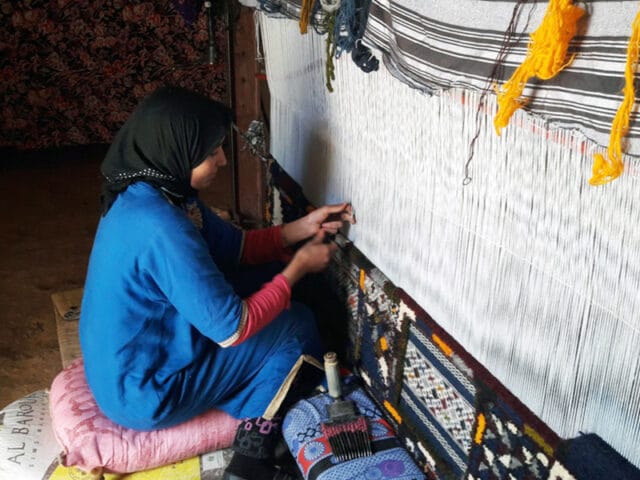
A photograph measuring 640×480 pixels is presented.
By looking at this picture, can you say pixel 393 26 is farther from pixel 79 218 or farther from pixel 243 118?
pixel 79 218

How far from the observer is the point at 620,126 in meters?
0.60

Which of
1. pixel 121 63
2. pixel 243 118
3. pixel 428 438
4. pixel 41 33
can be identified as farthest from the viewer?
pixel 121 63

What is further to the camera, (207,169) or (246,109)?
(246,109)

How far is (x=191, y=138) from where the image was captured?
139 cm

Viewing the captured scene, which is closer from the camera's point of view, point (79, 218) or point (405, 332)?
point (405, 332)

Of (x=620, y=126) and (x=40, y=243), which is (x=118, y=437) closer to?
(x=620, y=126)

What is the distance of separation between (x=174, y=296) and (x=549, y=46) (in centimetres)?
99

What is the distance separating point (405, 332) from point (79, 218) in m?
2.88

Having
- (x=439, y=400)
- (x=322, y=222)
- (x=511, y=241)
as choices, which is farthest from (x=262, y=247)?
(x=511, y=241)

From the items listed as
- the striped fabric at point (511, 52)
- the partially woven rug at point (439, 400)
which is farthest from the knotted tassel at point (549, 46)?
the partially woven rug at point (439, 400)

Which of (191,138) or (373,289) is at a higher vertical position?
(191,138)

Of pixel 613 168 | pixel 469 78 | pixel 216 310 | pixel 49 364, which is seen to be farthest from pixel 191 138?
pixel 49 364

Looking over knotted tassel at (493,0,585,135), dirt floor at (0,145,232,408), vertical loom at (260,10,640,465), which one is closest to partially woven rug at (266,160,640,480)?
vertical loom at (260,10,640,465)

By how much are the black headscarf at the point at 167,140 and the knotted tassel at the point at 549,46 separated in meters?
0.85
